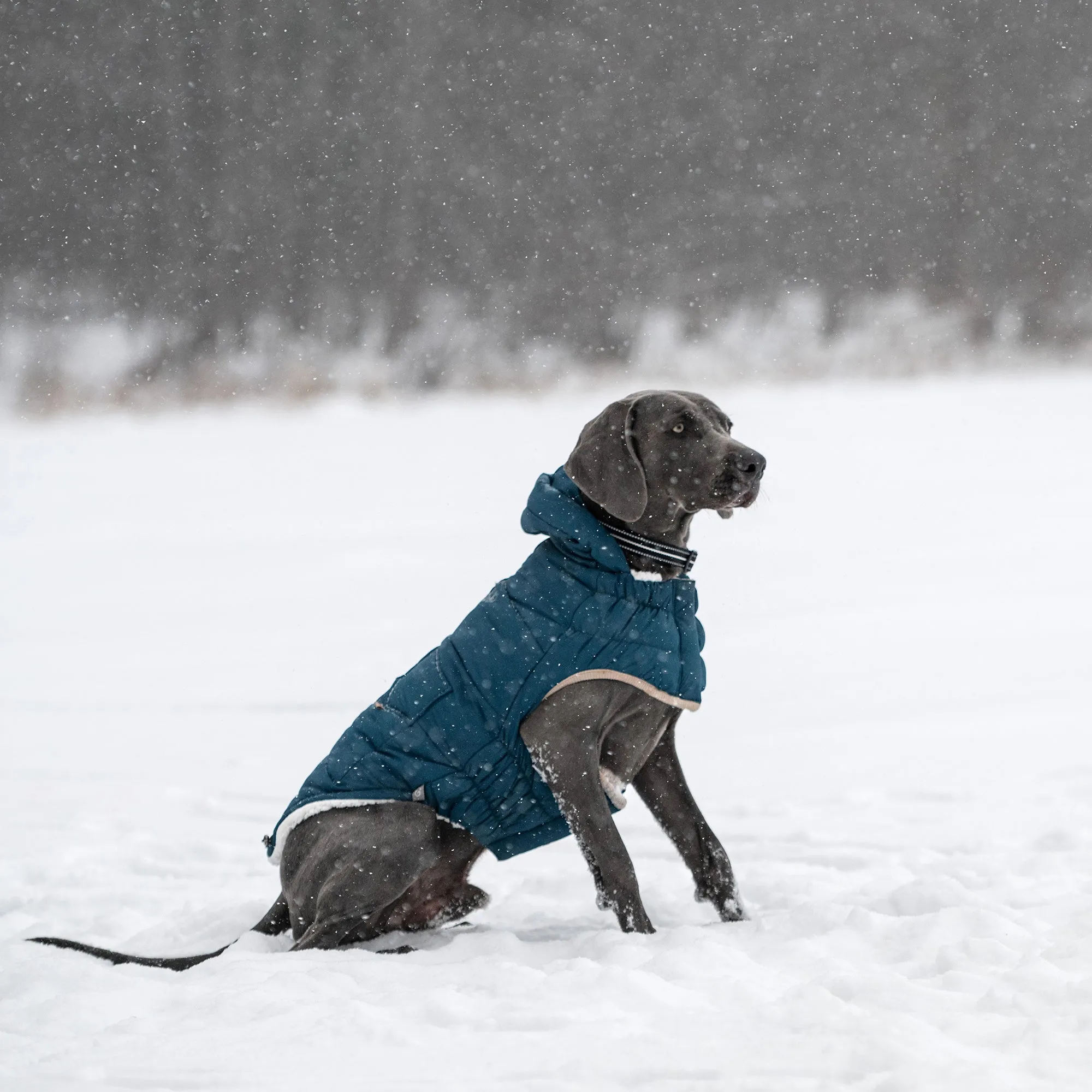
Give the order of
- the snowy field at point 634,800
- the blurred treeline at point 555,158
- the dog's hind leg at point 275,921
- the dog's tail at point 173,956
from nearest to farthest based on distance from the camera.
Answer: the snowy field at point 634,800 < the dog's tail at point 173,956 < the dog's hind leg at point 275,921 < the blurred treeline at point 555,158

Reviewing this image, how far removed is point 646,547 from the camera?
10.0 feet

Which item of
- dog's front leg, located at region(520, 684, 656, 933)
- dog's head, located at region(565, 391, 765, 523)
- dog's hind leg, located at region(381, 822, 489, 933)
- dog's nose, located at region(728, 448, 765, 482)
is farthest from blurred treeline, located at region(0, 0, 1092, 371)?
dog's front leg, located at region(520, 684, 656, 933)

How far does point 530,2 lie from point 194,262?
4.70 m

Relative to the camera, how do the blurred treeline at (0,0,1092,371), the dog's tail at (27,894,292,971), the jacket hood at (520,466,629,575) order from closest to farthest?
the dog's tail at (27,894,292,971)
the jacket hood at (520,466,629,575)
the blurred treeline at (0,0,1092,371)

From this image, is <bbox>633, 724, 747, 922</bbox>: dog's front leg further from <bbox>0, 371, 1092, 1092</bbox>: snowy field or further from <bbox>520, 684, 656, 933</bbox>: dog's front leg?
<bbox>520, 684, 656, 933</bbox>: dog's front leg

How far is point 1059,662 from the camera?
680cm

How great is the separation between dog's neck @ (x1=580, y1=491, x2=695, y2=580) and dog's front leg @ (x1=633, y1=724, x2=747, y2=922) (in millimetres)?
456

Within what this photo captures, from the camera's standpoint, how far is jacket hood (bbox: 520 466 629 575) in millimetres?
2971

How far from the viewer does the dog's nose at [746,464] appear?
3027 millimetres

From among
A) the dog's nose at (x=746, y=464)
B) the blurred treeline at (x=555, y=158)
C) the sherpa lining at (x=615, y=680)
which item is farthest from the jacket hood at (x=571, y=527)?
the blurred treeline at (x=555, y=158)

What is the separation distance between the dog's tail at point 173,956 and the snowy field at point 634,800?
0.10 meters

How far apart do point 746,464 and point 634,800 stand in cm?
304

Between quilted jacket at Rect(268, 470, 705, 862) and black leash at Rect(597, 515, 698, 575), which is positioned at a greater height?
black leash at Rect(597, 515, 698, 575)

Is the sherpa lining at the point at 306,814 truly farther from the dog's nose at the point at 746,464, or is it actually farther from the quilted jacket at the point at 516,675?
the dog's nose at the point at 746,464
